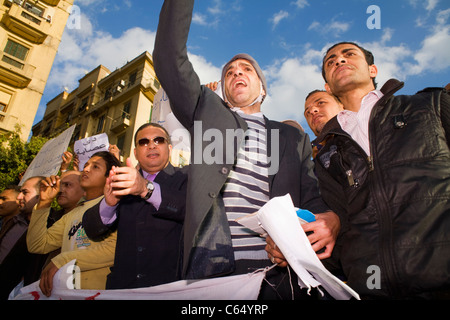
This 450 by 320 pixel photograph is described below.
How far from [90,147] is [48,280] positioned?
305 cm

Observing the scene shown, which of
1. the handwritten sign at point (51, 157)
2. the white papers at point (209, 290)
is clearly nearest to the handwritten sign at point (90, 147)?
the handwritten sign at point (51, 157)

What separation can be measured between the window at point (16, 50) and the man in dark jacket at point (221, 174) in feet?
85.2

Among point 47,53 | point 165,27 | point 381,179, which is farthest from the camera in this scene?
point 47,53

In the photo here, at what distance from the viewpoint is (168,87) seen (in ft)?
5.60

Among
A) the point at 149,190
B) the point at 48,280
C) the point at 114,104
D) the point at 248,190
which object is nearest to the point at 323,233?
the point at 248,190

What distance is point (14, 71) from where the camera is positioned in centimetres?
1967

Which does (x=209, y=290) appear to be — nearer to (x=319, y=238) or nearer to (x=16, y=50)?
(x=319, y=238)

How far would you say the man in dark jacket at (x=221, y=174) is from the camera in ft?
4.98

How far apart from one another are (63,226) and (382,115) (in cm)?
377

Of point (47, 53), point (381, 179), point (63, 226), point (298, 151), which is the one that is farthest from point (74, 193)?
point (47, 53)

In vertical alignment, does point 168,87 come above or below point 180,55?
below
